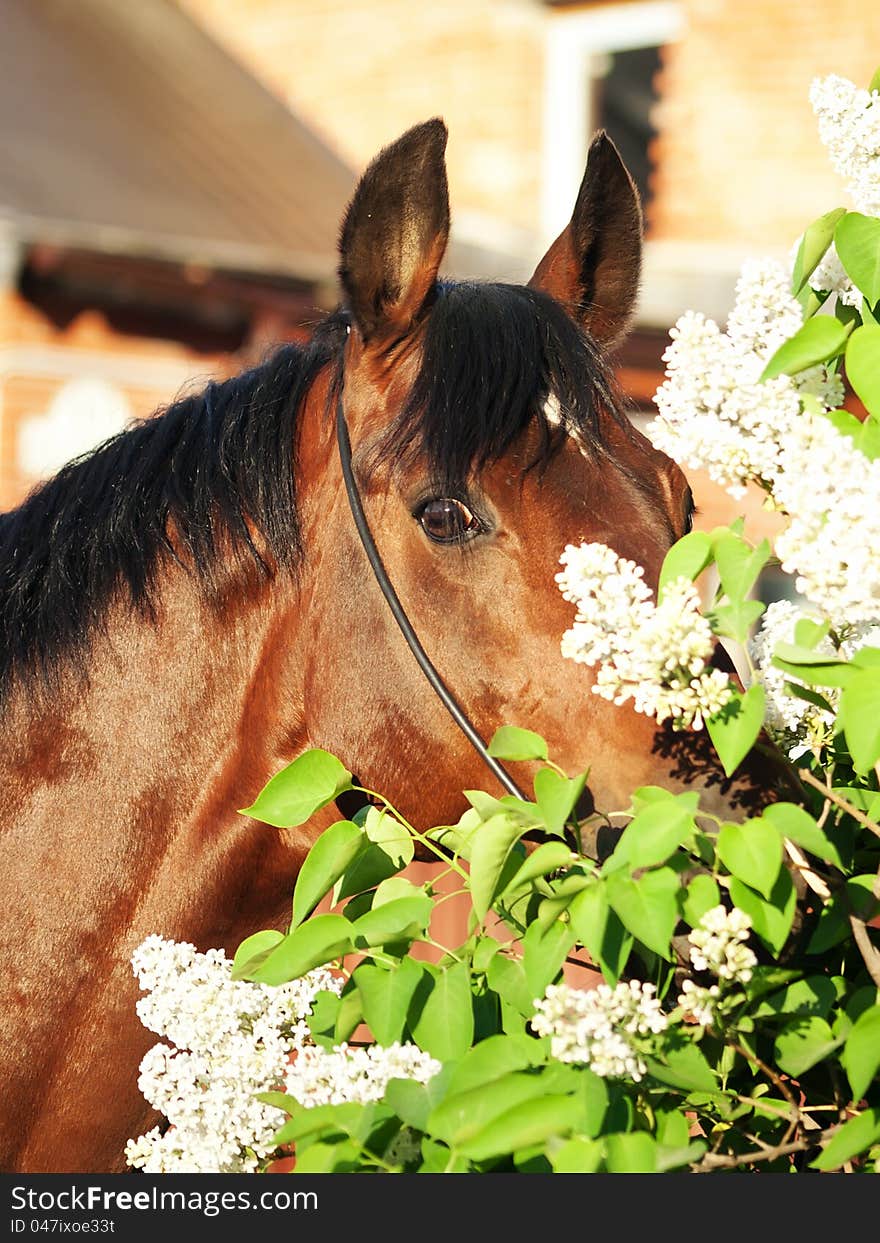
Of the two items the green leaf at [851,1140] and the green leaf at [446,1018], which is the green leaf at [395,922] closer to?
the green leaf at [446,1018]

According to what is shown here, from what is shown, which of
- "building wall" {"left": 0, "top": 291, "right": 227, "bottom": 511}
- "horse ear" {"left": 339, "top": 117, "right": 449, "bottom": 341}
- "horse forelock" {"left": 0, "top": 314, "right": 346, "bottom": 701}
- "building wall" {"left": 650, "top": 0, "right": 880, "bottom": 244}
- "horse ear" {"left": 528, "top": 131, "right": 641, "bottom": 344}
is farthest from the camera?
"building wall" {"left": 650, "top": 0, "right": 880, "bottom": 244}

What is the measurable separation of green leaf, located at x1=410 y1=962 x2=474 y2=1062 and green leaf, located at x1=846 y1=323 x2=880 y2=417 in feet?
2.23

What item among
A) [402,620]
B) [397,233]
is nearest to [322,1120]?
[402,620]

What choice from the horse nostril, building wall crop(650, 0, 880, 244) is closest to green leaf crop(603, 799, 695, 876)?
the horse nostril

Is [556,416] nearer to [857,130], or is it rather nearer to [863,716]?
[857,130]

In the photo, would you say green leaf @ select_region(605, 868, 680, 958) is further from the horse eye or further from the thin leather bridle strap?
the horse eye

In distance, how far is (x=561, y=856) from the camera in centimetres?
126

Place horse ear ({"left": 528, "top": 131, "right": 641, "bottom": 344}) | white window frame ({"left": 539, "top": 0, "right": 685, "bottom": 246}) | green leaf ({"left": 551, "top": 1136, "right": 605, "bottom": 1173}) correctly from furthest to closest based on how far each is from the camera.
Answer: white window frame ({"left": 539, "top": 0, "right": 685, "bottom": 246}) → horse ear ({"left": 528, "top": 131, "right": 641, "bottom": 344}) → green leaf ({"left": 551, "top": 1136, "right": 605, "bottom": 1173})

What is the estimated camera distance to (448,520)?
6.15 feet

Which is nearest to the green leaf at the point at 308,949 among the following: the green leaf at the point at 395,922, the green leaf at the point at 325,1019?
the green leaf at the point at 395,922

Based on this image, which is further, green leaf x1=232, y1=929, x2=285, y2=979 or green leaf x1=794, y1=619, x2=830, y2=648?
green leaf x1=232, y1=929, x2=285, y2=979

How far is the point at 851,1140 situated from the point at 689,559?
542mm

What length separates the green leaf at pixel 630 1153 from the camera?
1.14 meters

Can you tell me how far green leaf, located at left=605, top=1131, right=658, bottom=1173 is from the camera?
44.8 inches
